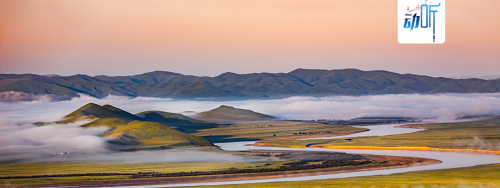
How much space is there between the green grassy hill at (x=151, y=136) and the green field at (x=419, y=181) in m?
76.8

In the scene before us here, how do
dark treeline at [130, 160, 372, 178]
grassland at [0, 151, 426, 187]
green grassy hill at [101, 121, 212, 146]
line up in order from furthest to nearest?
green grassy hill at [101, 121, 212, 146] → dark treeline at [130, 160, 372, 178] → grassland at [0, 151, 426, 187]

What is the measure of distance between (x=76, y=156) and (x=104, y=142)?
19.7 m

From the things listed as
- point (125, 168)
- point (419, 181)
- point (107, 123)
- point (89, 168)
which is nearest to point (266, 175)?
point (419, 181)

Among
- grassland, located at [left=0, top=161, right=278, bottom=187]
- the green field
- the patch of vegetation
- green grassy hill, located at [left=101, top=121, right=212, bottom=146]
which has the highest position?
the patch of vegetation

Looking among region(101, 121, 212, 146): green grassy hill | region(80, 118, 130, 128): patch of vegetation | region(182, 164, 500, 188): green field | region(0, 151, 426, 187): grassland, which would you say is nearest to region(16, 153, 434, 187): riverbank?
region(0, 151, 426, 187): grassland

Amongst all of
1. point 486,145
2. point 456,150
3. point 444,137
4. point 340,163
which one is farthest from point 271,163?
point 444,137

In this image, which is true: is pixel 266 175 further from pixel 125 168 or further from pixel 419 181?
pixel 125 168

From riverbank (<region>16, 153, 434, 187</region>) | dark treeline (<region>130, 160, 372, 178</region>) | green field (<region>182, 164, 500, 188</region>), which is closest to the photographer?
green field (<region>182, 164, 500, 188</region>)

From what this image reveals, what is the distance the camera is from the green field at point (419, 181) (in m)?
72.1

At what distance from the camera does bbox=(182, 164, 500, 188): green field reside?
72125 millimetres

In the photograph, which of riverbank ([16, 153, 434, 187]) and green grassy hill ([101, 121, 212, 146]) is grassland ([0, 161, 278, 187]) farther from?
green grassy hill ([101, 121, 212, 146])

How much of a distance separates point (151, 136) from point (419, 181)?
9977 centimetres

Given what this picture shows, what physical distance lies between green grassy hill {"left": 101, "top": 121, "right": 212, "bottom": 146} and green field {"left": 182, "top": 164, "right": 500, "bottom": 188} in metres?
76.8

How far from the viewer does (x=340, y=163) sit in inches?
4085
